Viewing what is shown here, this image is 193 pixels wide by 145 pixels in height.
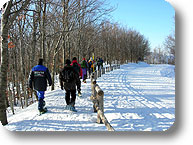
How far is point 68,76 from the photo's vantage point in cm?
517

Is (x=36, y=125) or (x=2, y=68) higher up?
(x=2, y=68)

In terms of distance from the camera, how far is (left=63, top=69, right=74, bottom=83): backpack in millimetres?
5172

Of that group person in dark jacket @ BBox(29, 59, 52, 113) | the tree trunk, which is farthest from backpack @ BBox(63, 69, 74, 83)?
the tree trunk

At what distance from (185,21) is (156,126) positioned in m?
2.78

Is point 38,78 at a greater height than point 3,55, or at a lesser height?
lesser

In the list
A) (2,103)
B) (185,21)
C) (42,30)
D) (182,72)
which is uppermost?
(42,30)

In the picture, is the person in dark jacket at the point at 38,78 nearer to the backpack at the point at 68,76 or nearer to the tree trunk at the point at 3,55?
the backpack at the point at 68,76

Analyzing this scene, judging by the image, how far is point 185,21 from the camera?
3449mm

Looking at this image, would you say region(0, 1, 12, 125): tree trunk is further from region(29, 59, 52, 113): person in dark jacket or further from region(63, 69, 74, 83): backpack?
region(63, 69, 74, 83): backpack

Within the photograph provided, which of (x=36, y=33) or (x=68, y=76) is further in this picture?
(x=36, y=33)

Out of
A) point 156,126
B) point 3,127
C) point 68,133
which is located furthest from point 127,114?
point 3,127

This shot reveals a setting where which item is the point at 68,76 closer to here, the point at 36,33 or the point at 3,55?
the point at 3,55

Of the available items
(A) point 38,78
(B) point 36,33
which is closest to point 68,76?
(A) point 38,78

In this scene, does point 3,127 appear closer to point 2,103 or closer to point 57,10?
point 2,103
